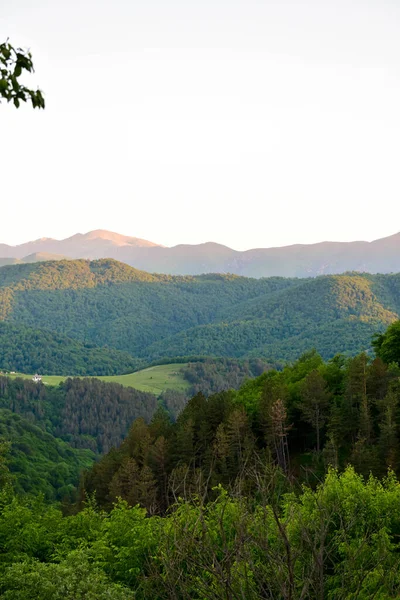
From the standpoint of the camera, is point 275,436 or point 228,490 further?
point 275,436

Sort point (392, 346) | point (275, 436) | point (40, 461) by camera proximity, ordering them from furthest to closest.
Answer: point (40, 461), point (392, 346), point (275, 436)

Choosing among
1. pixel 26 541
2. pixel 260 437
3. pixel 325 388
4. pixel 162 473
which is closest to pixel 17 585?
pixel 26 541

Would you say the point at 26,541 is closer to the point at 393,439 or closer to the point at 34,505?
the point at 34,505

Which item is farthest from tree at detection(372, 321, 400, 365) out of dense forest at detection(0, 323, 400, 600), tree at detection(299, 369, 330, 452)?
tree at detection(299, 369, 330, 452)

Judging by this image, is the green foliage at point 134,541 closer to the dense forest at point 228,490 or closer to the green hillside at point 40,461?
the dense forest at point 228,490

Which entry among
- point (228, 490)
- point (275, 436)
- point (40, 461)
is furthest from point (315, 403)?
point (40, 461)

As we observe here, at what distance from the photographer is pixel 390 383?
59344 millimetres

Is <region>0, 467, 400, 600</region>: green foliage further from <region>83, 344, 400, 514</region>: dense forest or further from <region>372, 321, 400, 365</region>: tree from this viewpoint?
<region>372, 321, 400, 365</region>: tree

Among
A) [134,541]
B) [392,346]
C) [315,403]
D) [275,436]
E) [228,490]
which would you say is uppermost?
[392,346]

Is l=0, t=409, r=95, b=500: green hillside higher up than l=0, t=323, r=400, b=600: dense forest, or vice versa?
l=0, t=323, r=400, b=600: dense forest

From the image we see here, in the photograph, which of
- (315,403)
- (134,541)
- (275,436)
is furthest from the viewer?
(315,403)

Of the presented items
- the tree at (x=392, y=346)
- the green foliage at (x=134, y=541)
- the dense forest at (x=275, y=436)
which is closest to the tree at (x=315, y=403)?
the dense forest at (x=275, y=436)

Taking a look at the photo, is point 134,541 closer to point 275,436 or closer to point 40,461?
point 275,436

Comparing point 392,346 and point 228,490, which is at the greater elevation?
point 392,346
